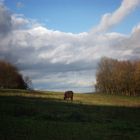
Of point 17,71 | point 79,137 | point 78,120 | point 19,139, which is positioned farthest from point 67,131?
point 17,71

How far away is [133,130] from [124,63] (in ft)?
358

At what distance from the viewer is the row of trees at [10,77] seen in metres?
108

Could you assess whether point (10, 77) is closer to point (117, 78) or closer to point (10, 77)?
point (10, 77)

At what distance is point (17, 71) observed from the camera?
125000 mm

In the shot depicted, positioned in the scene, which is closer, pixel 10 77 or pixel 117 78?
pixel 10 77

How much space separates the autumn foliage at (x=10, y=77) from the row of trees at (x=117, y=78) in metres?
28.7

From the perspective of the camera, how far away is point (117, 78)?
118750 mm

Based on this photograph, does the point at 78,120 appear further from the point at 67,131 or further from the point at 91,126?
the point at 67,131

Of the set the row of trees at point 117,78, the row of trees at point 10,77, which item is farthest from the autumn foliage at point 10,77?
the row of trees at point 117,78

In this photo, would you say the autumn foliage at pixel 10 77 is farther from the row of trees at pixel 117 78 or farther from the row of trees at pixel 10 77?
the row of trees at pixel 117 78

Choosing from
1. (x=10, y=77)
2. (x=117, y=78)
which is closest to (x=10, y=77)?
(x=10, y=77)

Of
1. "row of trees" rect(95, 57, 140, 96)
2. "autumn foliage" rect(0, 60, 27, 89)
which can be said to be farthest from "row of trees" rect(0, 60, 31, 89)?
"row of trees" rect(95, 57, 140, 96)

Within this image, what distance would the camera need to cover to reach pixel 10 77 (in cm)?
11250

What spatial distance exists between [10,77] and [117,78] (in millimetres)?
37373
